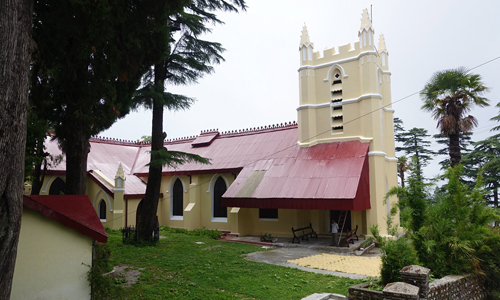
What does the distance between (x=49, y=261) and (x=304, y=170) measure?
1290 centimetres

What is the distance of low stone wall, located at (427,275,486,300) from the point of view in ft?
26.7

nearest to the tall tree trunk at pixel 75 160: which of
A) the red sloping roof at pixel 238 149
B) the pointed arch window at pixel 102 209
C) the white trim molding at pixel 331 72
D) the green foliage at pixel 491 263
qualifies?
the red sloping roof at pixel 238 149

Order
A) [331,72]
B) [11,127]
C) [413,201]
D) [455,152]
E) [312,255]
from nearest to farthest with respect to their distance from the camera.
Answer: [11,127] → [413,201] → [312,255] → [455,152] → [331,72]

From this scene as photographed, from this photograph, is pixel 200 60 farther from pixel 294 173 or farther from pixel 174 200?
pixel 174 200

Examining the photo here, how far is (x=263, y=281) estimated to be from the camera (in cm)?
971

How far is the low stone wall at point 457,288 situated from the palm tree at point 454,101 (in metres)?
9.99

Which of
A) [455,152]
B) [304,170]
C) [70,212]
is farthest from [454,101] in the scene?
[70,212]

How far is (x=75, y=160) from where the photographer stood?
10.2 meters

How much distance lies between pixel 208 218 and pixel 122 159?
Result: 887 cm

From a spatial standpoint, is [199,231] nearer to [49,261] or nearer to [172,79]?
[172,79]

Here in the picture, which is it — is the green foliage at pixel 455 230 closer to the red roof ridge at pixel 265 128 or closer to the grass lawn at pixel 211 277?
the grass lawn at pixel 211 277

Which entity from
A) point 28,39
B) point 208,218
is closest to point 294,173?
Result: point 208,218

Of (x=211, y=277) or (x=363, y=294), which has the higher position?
(x=363, y=294)

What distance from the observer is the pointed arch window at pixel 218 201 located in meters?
21.2
